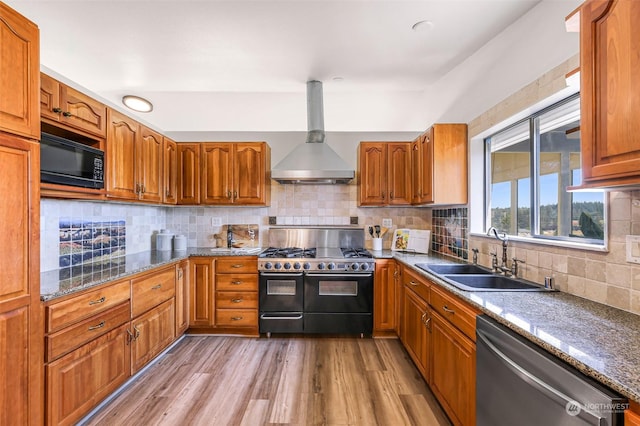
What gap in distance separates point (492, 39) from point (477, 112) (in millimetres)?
570

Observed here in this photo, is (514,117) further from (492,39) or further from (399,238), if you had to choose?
(399,238)

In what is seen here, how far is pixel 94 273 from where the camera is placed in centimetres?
208

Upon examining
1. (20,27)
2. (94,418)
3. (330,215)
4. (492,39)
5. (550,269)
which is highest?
(492,39)

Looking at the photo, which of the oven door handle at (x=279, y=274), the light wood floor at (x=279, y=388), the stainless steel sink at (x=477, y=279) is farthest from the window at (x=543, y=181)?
the oven door handle at (x=279, y=274)

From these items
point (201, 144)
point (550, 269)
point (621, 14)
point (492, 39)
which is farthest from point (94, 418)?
point (492, 39)

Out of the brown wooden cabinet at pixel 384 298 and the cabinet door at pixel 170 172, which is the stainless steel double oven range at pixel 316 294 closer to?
the brown wooden cabinet at pixel 384 298

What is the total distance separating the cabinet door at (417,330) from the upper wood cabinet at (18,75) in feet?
8.46

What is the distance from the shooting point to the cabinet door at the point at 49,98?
1.74 metres

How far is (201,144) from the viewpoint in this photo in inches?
133

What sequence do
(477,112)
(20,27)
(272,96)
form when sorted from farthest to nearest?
Result: (272,96) < (477,112) < (20,27)

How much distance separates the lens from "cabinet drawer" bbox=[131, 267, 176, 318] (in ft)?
7.28

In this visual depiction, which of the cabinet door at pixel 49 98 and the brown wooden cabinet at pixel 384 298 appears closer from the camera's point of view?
the cabinet door at pixel 49 98

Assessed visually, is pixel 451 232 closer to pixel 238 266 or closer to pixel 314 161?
pixel 314 161

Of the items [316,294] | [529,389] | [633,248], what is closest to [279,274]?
[316,294]
